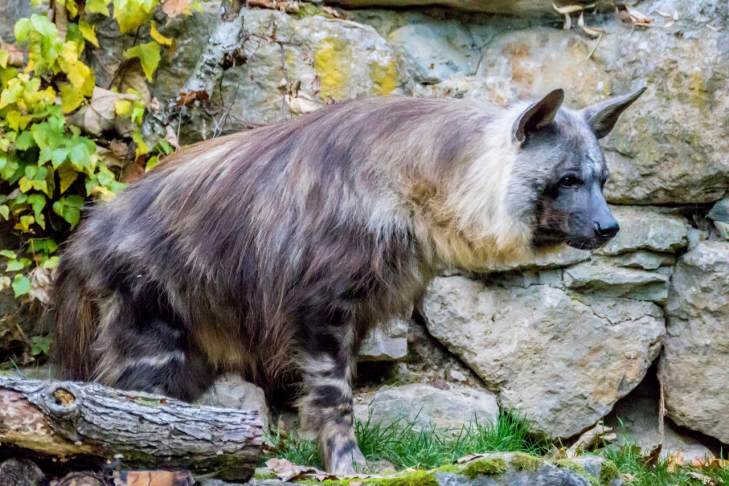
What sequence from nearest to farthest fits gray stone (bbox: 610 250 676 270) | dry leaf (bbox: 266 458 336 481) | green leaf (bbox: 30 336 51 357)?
dry leaf (bbox: 266 458 336 481), green leaf (bbox: 30 336 51 357), gray stone (bbox: 610 250 676 270)

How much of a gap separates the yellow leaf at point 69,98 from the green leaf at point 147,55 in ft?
1.08

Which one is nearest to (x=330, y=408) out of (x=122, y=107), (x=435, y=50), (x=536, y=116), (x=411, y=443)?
(x=411, y=443)

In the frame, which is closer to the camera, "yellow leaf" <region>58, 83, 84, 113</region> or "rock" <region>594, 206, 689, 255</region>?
"yellow leaf" <region>58, 83, 84, 113</region>

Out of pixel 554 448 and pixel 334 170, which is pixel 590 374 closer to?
pixel 554 448

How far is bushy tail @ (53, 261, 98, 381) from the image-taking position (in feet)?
15.1

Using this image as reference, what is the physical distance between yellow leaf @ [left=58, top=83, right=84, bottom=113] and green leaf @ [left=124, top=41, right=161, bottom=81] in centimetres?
33

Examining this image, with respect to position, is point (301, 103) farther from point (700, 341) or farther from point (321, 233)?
point (700, 341)

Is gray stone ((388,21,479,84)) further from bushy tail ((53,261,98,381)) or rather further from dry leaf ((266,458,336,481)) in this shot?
dry leaf ((266,458,336,481))

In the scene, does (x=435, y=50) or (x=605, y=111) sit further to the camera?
(x=435, y=50)

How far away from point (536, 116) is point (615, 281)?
1391 millimetres

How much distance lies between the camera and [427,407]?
202 inches

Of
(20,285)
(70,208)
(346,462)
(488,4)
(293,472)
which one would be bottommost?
(346,462)

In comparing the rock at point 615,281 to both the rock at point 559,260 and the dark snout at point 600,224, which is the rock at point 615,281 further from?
the dark snout at point 600,224

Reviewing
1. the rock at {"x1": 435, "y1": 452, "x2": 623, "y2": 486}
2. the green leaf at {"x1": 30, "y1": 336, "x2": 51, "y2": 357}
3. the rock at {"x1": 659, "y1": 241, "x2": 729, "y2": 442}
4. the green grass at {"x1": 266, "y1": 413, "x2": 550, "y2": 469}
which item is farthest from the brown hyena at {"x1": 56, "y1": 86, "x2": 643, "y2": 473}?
the rock at {"x1": 659, "y1": 241, "x2": 729, "y2": 442}
